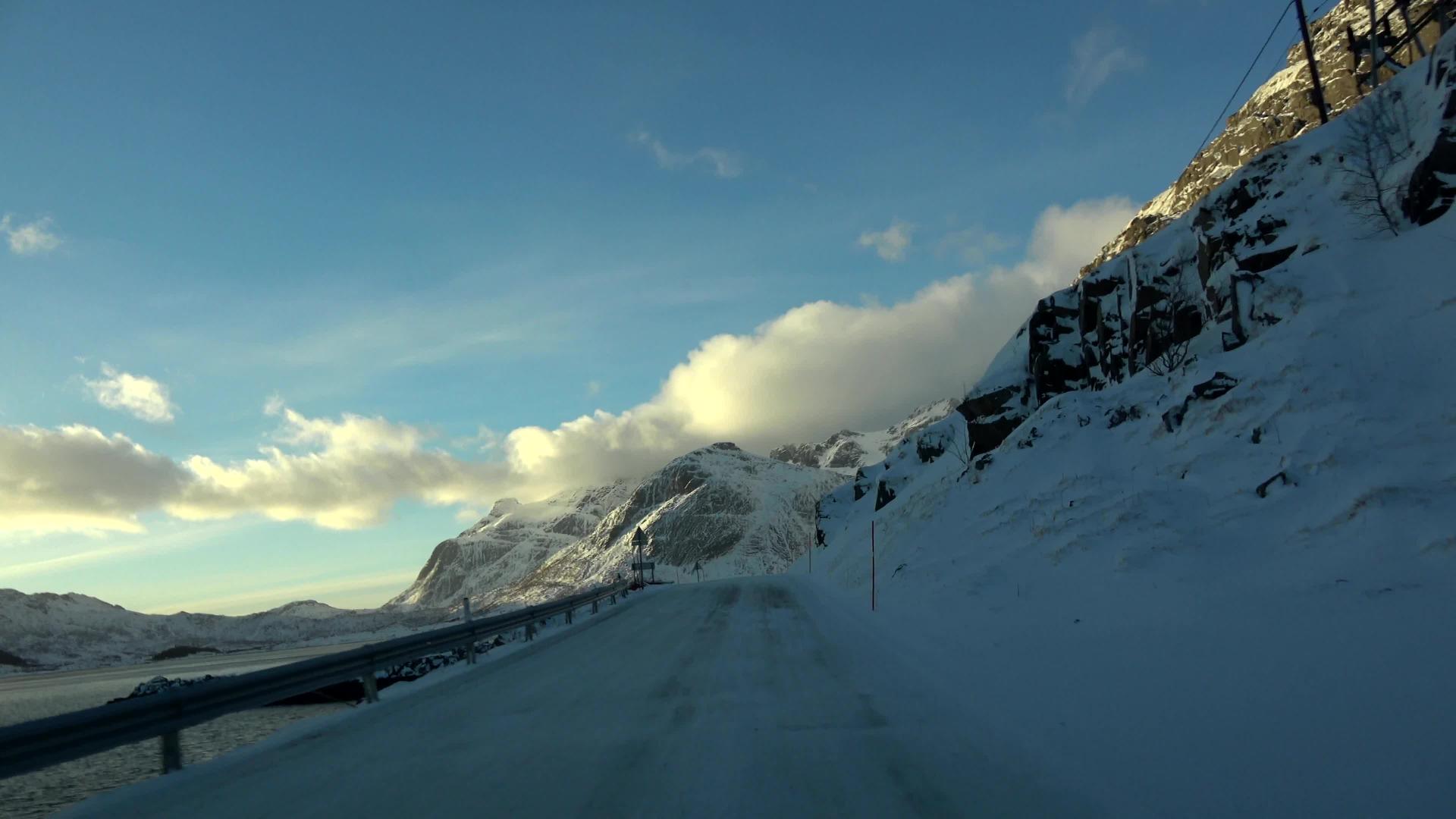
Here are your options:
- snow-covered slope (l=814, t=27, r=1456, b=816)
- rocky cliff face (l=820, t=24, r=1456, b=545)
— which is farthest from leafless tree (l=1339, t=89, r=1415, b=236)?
snow-covered slope (l=814, t=27, r=1456, b=816)

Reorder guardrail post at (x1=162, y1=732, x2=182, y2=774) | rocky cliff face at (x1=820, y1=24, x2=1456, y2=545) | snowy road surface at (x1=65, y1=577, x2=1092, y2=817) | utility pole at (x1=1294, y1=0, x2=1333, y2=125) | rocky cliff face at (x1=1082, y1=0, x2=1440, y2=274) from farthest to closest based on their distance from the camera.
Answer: rocky cliff face at (x1=1082, y1=0, x2=1440, y2=274)
utility pole at (x1=1294, y1=0, x2=1333, y2=125)
rocky cliff face at (x1=820, y1=24, x2=1456, y2=545)
guardrail post at (x1=162, y1=732, x2=182, y2=774)
snowy road surface at (x1=65, y1=577, x2=1092, y2=817)

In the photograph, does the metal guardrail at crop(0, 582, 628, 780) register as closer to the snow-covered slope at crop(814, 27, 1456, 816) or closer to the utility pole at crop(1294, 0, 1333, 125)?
the snow-covered slope at crop(814, 27, 1456, 816)

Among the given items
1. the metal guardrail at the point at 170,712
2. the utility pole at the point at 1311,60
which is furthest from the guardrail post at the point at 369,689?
the utility pole at the point at 1311,60

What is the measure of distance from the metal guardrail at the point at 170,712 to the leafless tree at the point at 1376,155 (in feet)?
72.2

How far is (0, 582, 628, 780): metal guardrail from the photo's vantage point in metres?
6.00

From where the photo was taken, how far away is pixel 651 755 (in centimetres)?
618

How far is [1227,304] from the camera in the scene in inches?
816

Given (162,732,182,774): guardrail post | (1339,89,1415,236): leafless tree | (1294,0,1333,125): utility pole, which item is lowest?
(162,732,182,774): guardrail post

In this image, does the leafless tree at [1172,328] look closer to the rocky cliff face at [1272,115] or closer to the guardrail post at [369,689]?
the guardrail post at [369,689]

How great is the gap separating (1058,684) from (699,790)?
5035 mm

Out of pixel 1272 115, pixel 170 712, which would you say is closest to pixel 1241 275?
pixel 170 712

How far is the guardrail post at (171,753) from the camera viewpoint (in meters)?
7.44

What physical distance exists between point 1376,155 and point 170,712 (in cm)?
2672

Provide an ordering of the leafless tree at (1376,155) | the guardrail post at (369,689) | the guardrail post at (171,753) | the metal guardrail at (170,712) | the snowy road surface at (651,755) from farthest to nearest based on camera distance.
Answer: the leafless tree at (1376,155) → the guardrail post at (369,689) → the guardrail post at (171,753) → the metal guardrail at (170,712) → the snowy road surface at (651,755)
